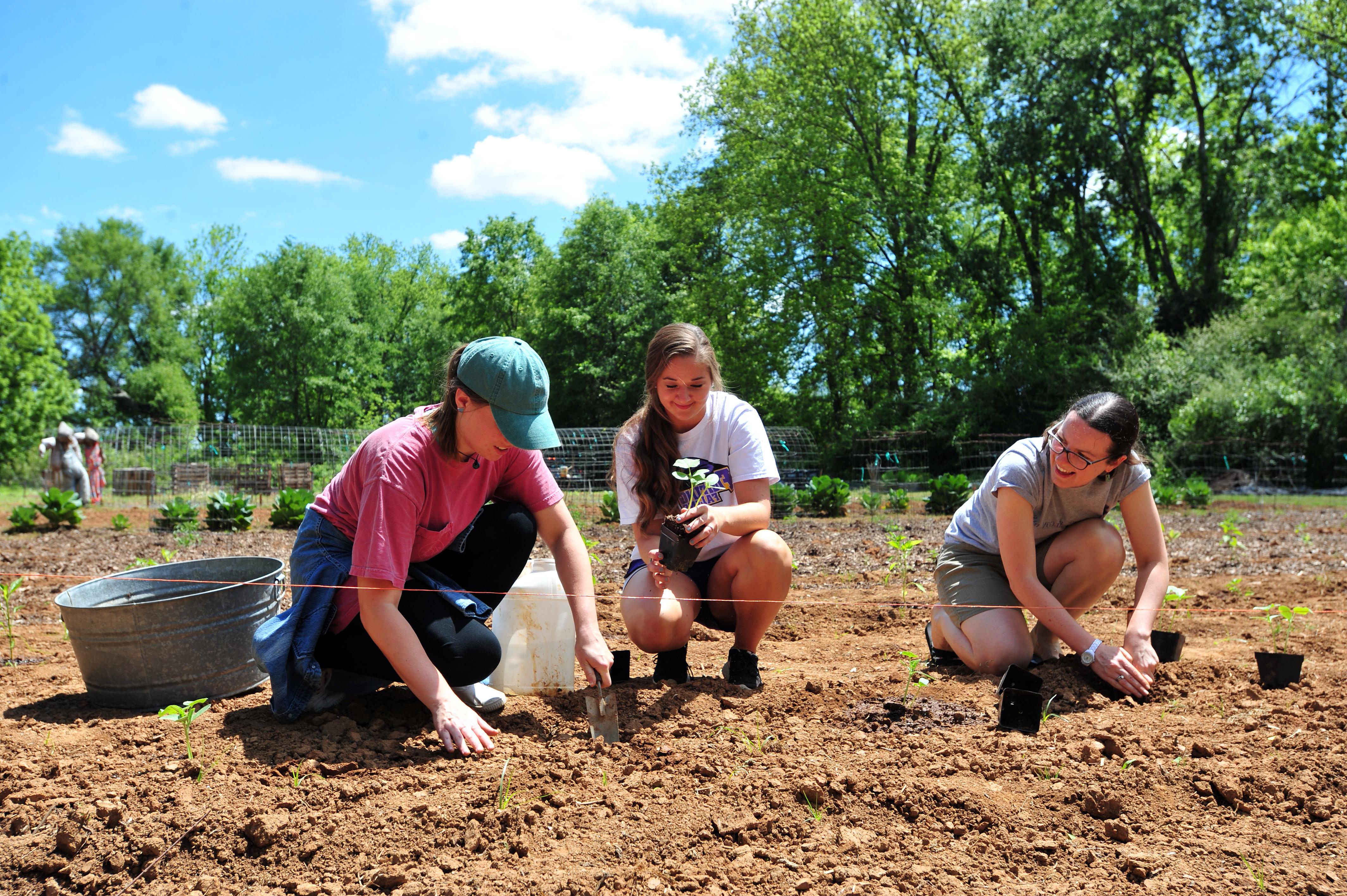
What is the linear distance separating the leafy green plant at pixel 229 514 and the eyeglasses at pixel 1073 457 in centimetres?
866

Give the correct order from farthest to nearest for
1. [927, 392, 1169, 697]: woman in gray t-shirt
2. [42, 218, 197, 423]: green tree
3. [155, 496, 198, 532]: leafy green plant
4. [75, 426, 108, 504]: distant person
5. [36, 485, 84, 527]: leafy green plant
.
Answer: [42, 218, 197, 423]: green tree < [75, 426, 108, 504]: distant person < [36, 485, 84, 527]: leafy green plant < [155, 496, 198, 532]: leafy green plant < [927, 392, 1169, 697]: woman in gray t-shirt

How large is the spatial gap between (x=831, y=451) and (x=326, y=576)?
1942cm

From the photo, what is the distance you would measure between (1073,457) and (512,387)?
1.71 m

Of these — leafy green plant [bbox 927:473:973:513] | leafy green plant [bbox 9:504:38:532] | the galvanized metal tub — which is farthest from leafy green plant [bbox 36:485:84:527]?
leafy green plant [bbox 927:473:973:513]

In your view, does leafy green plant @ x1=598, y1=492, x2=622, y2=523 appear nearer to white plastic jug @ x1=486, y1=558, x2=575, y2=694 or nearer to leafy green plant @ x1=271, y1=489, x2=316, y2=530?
leafy green plant @ x1=271, y1=489, x2=316, y2=530

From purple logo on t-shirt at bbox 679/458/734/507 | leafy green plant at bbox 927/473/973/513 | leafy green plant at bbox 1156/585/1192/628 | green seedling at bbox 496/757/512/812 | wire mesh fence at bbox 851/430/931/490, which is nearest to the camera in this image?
green seedling at bbox 496/757/512/812

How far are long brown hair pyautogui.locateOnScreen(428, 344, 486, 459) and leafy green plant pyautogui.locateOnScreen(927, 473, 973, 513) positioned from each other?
9791 mm

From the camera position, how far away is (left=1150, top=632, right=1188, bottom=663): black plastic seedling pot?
300 centimetres

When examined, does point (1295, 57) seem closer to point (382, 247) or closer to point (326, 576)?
point (326, 576)

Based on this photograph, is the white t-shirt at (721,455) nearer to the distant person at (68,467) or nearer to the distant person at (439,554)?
the distant person at (439,554)

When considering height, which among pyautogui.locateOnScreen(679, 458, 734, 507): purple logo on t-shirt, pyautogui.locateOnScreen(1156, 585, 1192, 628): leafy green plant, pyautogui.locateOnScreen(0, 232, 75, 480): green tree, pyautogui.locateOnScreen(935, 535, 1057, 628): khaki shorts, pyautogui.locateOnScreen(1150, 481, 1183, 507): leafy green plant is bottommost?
pyautogui.locateOnScreen(1150, 481, 1183, 507): leafy green plant

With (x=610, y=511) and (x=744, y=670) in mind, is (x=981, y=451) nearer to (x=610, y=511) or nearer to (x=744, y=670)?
(x=610, y=511)

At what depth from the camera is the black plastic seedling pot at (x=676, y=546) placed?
2.50m

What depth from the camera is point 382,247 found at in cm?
4150
